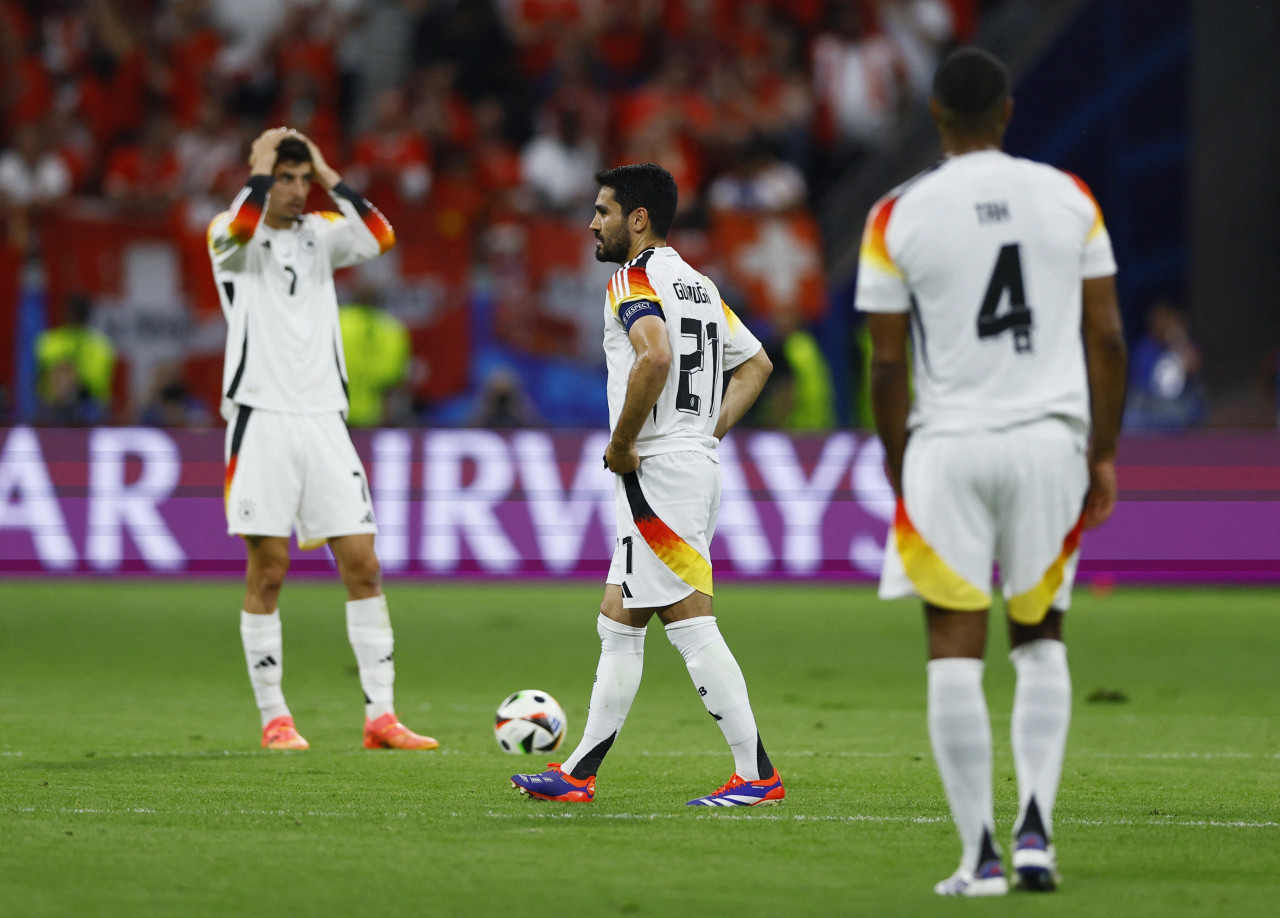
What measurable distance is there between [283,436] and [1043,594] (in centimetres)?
404

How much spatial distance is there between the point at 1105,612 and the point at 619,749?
6776mm

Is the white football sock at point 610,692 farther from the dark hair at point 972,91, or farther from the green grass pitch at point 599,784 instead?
the dark hair at point 972,91

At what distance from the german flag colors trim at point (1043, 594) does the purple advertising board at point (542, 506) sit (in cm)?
945

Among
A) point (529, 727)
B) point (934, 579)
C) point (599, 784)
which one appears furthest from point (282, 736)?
point (934, 579)

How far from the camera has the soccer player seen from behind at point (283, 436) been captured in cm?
766

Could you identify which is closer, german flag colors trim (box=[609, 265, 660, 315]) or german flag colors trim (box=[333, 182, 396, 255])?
german flag colors trim (box=[609, 265, 660, 315])

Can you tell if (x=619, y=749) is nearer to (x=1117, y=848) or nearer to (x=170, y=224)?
(x=1117, y=848)

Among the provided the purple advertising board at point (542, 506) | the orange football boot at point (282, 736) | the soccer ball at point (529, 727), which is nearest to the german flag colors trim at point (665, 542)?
the soccer ball at point (529, 727)

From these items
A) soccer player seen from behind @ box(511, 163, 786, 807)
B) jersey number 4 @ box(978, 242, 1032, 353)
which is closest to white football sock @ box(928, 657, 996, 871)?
jersey number 4 @ box(978, 242, 1032, 353)

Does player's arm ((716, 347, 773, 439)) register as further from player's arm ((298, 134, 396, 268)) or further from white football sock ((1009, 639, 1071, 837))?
player's arm ((298, 134, 396, 268))

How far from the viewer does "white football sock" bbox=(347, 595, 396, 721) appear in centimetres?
766

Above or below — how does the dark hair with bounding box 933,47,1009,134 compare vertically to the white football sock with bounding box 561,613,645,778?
above

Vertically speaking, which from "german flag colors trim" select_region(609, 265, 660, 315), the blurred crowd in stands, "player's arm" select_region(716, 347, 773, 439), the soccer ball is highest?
the blurred crowd in stands

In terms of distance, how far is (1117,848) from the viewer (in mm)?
5301
